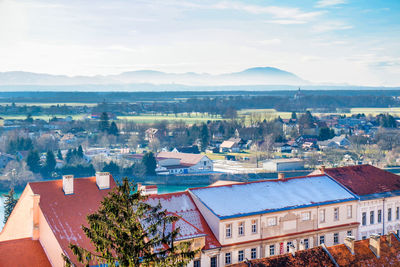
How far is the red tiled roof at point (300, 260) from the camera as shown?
1344cm

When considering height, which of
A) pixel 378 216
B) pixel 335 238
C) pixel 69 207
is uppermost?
pixel 69 207

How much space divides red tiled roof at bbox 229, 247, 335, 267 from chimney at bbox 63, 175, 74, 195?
6108mm

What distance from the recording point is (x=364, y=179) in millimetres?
20500

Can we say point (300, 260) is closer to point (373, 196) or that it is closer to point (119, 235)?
point (119, 235)

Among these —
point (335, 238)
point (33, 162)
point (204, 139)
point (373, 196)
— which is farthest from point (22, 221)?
point (204, 139)

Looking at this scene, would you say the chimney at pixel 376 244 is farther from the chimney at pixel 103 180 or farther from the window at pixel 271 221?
the chimney at pixel 103 180

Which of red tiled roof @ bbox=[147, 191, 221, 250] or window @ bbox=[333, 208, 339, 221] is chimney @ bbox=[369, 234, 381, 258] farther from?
red tiled roof @ bbox=[147, 191, 221, 250]

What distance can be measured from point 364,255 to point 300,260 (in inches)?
75.3

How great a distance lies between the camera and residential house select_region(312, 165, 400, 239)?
63.2 feet

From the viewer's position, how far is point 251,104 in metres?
175

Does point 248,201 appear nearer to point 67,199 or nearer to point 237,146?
point 67,199

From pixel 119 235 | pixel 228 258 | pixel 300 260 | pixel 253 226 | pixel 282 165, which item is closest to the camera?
pixel 119 235

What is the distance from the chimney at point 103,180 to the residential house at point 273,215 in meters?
2.71

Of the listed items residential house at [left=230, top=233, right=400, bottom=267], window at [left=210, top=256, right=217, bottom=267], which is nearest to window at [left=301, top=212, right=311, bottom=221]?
residential house at [left=230, top=233, right=400, bottom=267]
